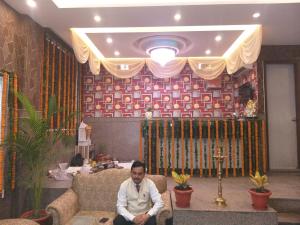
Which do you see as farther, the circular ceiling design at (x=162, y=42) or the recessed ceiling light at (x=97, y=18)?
the circular ceiling design at (x=162, y=42)

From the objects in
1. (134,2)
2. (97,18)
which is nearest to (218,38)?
(134,2)

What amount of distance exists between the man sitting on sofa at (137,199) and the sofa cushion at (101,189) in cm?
34

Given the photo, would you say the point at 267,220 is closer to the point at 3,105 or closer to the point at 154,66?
the point at 3,105

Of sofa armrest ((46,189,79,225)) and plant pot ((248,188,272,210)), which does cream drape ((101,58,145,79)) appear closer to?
sofa armrest ((46,189,79,225))

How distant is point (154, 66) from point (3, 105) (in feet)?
11.6

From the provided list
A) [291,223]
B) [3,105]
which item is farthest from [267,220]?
[3,105]

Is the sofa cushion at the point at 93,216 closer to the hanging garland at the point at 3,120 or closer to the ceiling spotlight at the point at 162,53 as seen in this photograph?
the hanging garland at the point at 3,120

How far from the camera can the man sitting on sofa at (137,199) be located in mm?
2408

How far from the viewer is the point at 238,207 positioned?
9.37ft

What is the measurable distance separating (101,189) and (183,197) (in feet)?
3.24

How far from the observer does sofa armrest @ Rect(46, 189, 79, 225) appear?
2406 millimetres

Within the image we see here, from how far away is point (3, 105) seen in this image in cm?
321

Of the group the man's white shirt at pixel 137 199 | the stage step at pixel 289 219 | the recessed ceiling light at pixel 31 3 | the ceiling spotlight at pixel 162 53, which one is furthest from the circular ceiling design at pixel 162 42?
the stage step at pixel 289 219

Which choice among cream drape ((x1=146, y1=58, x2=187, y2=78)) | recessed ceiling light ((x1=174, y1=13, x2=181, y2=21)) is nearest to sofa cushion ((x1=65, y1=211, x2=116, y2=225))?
recessed ceiling light ((x1=174, y1=13, x2=181, y2=21))
